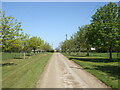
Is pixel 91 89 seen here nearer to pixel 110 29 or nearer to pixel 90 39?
pixel 110 29

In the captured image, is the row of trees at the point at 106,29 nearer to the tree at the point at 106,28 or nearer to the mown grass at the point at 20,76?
the tree at the point at 106,28

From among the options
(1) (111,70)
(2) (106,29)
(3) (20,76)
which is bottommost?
(1) (111,70)

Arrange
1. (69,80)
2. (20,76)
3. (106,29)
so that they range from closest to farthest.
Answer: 1. (69,80)
2. (20,76)
3. (106,29)

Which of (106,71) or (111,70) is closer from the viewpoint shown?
(106,71)

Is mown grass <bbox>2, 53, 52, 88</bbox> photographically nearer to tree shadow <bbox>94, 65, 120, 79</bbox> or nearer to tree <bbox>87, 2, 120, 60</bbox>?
tree shadow <bbox>94, 65, 120, 79</bbox>

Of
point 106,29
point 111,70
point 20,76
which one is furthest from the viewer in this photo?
point 106,29

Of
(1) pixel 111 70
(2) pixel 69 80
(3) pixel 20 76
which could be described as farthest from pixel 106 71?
(3) pixel 20 76

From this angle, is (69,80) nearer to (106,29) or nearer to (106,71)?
(106,71)

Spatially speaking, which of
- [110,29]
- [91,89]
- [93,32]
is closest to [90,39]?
[93,32]

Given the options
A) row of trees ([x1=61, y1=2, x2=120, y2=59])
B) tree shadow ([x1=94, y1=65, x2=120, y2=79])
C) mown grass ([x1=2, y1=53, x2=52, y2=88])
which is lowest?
tree shadow ([x1=94, y1=65, x2=120, y2=79])

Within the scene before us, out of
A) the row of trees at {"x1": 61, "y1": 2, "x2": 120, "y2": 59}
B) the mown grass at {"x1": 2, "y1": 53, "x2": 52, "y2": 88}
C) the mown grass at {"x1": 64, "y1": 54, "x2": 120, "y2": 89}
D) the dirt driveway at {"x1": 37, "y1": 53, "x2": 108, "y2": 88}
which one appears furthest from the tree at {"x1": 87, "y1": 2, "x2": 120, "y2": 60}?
the mown grass at {"x1": 2, "y1": 53, "x2": 52, "y2": 88}

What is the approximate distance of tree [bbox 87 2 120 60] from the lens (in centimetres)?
2427

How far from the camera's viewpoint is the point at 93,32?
2698 centimetres

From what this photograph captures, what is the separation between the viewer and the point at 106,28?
2544 centimetres
